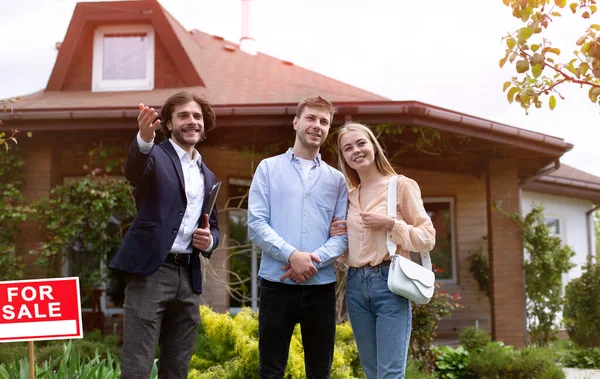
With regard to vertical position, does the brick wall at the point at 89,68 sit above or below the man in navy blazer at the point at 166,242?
above

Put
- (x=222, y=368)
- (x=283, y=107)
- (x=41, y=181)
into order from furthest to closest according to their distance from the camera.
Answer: (x=41, y=181), (x=283, y=107), (x=222, y=368)

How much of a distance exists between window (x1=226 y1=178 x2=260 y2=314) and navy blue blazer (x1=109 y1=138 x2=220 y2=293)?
4976mm

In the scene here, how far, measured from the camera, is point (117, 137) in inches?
301

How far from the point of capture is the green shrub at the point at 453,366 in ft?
19.7

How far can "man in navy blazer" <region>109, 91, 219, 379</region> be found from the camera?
276 cm

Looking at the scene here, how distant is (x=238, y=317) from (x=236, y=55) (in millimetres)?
7879

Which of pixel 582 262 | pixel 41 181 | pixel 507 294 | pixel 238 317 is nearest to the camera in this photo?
pixel 238 317

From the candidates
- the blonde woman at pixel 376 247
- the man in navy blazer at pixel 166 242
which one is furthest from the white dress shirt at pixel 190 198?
the blonde woman at pixel 376 247

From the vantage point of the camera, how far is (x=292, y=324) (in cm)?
287

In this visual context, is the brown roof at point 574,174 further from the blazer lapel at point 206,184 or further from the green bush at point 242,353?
the blazer lapel at point 206,184

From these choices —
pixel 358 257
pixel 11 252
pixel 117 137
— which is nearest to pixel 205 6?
pixel 117 137

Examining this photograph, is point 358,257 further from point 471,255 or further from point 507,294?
point 471,255

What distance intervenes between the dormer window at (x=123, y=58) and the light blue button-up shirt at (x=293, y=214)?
698 cm

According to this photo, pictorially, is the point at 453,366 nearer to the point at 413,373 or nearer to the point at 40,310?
the point at 413,373
